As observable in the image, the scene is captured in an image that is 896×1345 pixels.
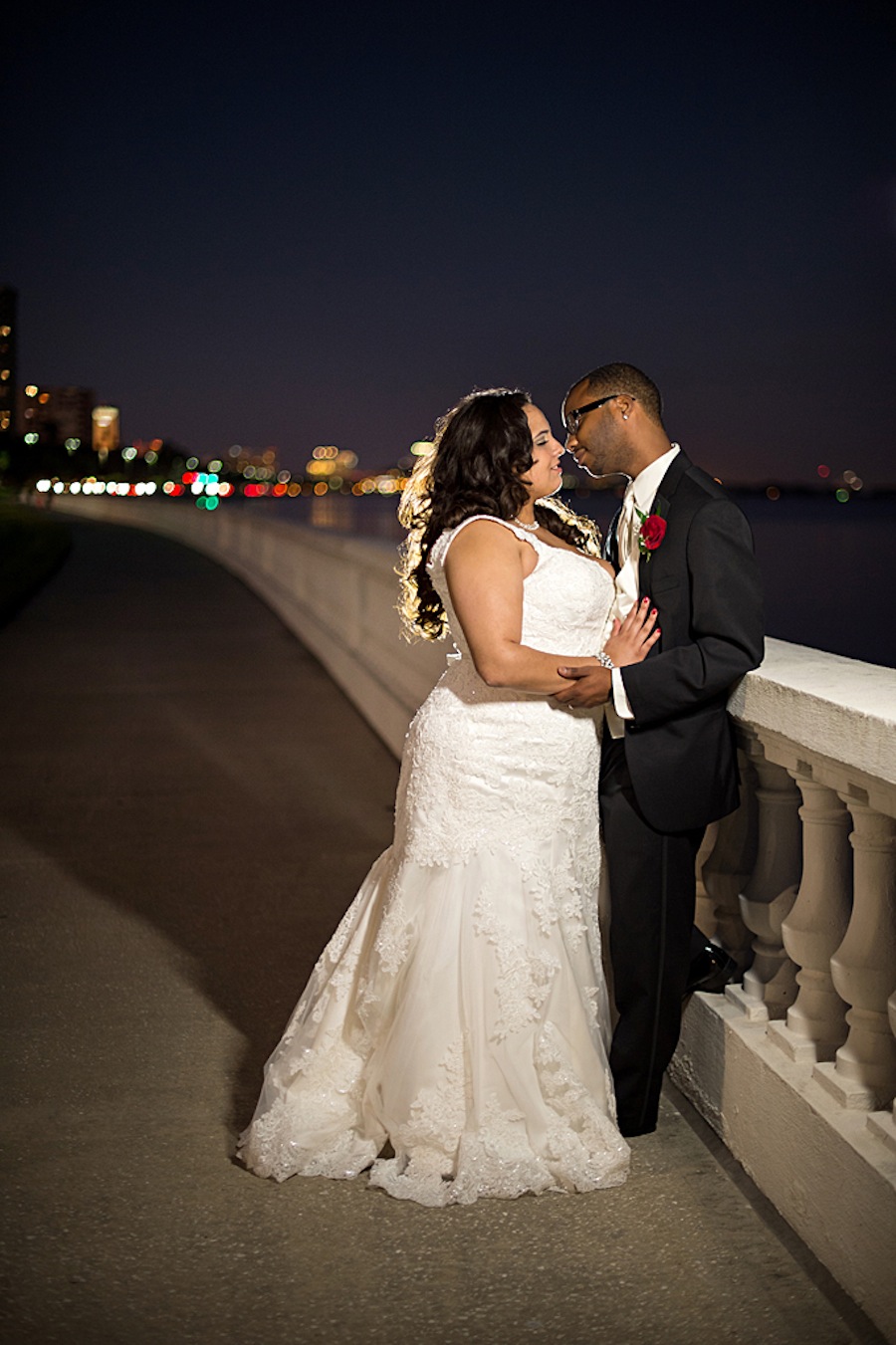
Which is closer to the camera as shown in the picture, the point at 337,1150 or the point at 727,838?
the point at 337,1150

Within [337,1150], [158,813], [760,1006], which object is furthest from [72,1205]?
[158,813]

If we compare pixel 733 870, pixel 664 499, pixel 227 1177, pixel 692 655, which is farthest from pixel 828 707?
pixel 227 1177

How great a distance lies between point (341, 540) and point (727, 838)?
10.6 metres

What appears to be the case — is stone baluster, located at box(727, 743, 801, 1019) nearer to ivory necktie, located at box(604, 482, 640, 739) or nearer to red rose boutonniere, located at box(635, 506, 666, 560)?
ivory necktie, located at box(604, 482, 640, 739)

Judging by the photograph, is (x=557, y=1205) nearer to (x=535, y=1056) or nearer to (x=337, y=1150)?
(x=535, y=1056)

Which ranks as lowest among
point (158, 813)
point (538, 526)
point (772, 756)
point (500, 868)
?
point (158, 813)

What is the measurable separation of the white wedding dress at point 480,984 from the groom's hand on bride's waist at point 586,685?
155 millimetres

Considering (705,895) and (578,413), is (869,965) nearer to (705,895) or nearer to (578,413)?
(705,895)

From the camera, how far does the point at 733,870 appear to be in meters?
4.21

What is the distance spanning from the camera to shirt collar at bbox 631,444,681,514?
12.8ft

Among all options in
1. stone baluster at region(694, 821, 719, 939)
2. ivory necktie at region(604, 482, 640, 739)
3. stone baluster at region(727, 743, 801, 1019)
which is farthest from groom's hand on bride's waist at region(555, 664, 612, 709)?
stone baluster at region(694, 821, 719, 939)

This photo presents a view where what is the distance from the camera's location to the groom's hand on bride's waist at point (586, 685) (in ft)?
12.4

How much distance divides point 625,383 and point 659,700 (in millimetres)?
909

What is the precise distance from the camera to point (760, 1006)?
12.8 feet
